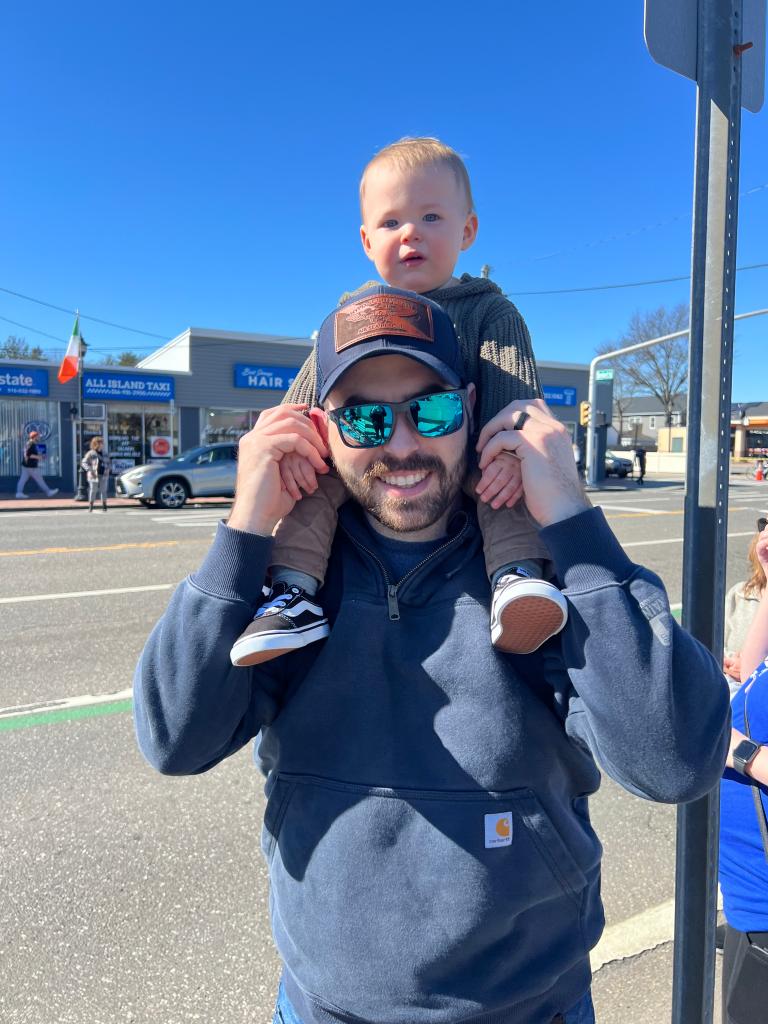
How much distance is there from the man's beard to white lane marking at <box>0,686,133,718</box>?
158 inches

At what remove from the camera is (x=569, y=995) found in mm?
1348

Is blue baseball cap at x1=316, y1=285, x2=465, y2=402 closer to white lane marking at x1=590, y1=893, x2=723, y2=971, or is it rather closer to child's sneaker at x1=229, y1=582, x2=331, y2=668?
child's sneaker at x1=229, y1=582, x2=331, y2=668

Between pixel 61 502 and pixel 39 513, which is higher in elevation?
pixel 61 502

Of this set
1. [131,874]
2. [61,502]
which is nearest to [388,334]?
[131,874]

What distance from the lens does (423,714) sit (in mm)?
1317

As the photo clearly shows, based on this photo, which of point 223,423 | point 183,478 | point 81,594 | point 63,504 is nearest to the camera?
point 81,594

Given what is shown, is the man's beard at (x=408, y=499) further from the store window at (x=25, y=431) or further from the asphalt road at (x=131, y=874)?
the store window at (x=25, y=431)

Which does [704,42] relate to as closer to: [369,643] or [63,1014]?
[369,643]

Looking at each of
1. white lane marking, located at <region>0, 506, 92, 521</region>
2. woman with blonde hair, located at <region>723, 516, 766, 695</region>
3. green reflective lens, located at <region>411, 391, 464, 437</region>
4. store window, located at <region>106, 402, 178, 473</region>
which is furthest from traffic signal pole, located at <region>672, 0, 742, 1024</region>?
store window, located at <region>106, 402, 178, 473</region>

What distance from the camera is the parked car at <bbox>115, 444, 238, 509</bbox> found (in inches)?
715

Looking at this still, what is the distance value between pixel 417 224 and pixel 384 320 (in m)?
0.90

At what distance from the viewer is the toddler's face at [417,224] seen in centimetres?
213

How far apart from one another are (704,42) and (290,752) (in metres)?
1.69

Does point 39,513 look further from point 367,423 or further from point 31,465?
point 367,423
